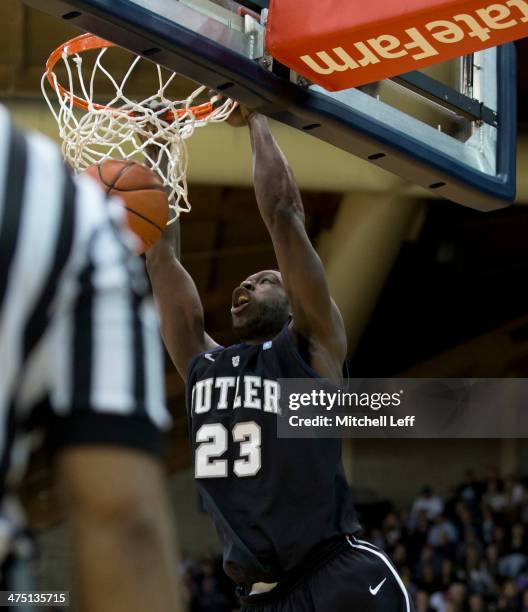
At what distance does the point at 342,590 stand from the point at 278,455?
543 mm

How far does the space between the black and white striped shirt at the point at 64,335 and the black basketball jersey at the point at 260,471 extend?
318 cm

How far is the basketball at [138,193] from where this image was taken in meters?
4.50

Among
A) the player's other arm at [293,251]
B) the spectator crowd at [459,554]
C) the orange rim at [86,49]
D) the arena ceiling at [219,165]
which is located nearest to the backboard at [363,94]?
the player's other arm at [293,251]

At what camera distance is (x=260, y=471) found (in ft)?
15.0

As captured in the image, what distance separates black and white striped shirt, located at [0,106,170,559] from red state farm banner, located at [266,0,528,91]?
264cm

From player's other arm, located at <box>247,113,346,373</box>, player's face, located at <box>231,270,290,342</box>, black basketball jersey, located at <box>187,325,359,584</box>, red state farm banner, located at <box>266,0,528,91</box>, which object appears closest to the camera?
red state farm banner, located at <box>266,0,528,91</box>

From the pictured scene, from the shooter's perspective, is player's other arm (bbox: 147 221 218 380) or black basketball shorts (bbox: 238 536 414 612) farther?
player's other arm (bbox: 147 221 218 380)

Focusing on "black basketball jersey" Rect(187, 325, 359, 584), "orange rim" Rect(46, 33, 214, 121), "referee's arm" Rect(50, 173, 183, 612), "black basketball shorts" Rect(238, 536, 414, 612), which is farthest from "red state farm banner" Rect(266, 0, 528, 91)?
"referee's arm" Rect(50, 173, 183, 612)

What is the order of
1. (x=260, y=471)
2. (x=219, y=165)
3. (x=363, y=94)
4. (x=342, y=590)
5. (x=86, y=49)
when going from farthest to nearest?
(x=219, y=165)
(x=86, y=49)
(x=260, y=471)
(x=342, y=590)
(x=363, y=94)

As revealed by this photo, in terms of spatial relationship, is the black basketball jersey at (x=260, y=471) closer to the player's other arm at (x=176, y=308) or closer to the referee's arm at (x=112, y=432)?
the player's other arm at (x=176, y=308)

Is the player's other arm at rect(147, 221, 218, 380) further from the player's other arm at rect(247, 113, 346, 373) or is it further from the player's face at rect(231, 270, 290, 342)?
the player's other arm at rect(247, 113, 346, 373)

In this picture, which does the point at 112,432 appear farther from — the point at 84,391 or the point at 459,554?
the point at 459,554

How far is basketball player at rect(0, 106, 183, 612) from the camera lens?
4.16 feet

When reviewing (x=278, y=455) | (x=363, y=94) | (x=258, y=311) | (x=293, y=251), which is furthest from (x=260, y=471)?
(x=363, y=94)
